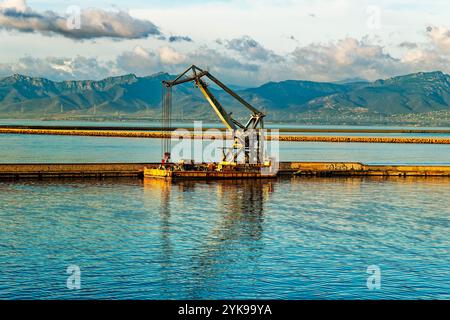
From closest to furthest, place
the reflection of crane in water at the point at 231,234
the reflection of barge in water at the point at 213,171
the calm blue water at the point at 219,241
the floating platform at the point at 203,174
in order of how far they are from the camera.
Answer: the calm blue water at the point at 219,241 < the reflection of crane in water at the point at 231,234 < the floating platform at the point at 203,174 < the reflection of barge in water at the point at 213,171

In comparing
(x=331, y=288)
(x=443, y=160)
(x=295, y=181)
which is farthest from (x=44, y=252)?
(x=443, y=160)

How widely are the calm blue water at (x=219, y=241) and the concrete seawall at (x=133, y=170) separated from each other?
20.2ft

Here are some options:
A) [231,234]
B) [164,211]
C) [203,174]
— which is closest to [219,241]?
[231,234]

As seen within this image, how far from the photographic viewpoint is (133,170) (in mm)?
95250

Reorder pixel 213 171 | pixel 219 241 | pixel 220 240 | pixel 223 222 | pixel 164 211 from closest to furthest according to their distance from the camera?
pixel 219 241 → pixel 220 240 → pixel 223 222 → pixel 164 211 → pixel 213 171

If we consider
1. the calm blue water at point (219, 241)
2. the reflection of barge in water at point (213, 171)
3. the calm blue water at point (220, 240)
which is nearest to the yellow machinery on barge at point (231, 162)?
the reflection of barge in water at point (213, 171)

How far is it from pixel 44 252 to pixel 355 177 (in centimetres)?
6924

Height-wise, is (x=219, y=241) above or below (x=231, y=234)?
below

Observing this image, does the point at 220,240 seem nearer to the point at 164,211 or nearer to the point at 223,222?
the point at 223,222

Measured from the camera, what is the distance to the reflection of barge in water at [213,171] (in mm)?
92375

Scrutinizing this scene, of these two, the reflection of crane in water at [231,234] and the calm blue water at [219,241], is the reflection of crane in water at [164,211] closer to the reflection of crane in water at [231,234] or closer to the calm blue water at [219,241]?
the calm blue water at [219,241]

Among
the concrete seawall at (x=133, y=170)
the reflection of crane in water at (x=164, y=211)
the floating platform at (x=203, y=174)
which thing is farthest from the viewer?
the floating platform at (x=203, y=174)

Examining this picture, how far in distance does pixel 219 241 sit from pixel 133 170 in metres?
48.2
